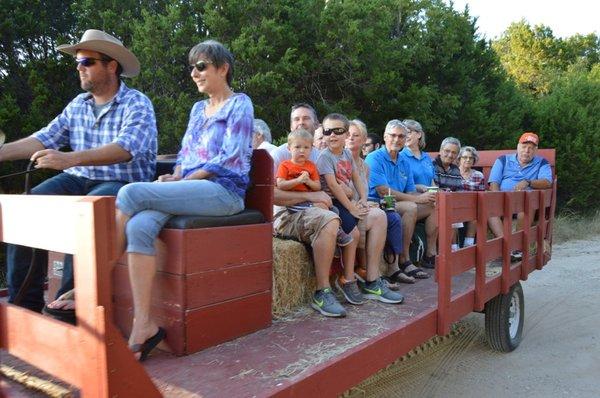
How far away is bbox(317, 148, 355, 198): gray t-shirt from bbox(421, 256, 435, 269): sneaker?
1191 mm

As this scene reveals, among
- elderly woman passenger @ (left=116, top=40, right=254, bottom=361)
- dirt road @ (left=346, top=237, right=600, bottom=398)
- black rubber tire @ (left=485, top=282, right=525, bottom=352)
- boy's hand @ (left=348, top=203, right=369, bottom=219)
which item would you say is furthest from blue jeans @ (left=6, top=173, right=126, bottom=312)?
black rubber tire @ (left=485, top=282, right=525, bottom=352)

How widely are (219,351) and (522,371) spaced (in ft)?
9.27

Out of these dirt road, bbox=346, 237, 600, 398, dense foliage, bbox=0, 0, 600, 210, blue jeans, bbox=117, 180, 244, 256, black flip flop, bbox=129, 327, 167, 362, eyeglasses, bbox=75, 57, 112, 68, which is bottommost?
dirt road, bbox=346, 237, 600, 398

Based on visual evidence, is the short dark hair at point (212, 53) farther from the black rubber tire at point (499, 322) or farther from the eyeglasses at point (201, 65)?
the black rubber tire at point (499, 322)

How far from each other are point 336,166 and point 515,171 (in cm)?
317

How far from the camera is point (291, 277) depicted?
324 centimetres

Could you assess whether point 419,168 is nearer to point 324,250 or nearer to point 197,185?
point 324,250

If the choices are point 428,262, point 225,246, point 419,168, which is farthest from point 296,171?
point 419,168

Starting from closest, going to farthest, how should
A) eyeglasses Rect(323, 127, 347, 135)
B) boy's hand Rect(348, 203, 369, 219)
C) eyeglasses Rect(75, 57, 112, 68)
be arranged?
1. eyeglasses Rect(75, 57, 112, 68)
2. boy's hand Rect(348, 203, 369, 219)
3. eyeglasses Rect(323, 127, 347, 135)

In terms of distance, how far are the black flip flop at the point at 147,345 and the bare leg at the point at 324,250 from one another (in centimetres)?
120

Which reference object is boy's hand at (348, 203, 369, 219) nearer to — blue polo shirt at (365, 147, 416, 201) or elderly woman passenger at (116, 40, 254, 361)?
blue polo shirt at (365, 147, 416, 201)

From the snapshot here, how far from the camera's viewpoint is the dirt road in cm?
376

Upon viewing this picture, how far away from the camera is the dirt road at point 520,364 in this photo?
12.3 feet

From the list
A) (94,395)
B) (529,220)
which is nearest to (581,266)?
(529,220)
